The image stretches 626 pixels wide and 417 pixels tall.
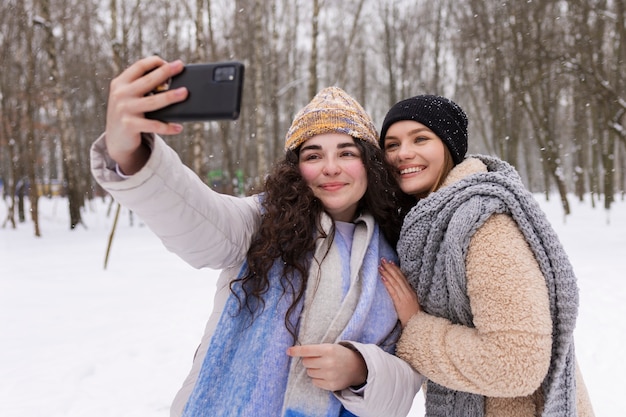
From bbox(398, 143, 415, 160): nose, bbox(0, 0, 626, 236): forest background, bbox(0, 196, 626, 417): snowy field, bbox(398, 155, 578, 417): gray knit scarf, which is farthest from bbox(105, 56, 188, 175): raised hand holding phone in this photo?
bbox(0, 0, 626, 236): forest background

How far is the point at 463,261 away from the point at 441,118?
68cm

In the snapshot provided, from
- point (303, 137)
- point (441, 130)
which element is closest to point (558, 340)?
A: point (441, 130)

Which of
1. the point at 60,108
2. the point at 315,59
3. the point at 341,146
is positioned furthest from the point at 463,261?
the point at 60,108

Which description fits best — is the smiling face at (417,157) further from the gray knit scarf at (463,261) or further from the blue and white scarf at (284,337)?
the blue and white scarf at (284,337)

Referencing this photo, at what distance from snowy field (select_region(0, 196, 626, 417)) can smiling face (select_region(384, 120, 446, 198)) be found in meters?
2.51

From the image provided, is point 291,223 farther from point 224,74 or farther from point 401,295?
point 224,74

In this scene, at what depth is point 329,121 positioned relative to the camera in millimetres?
1705

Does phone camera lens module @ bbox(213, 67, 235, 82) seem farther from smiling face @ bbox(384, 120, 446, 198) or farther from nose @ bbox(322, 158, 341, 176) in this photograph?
smiling face @ bbox(384, 120, 446, 198)

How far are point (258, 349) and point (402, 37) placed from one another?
20.8 meters

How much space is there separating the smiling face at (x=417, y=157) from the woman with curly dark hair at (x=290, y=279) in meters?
0.20

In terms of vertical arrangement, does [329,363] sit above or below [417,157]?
below

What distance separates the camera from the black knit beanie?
5.96 feet

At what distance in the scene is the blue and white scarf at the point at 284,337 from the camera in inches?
54.6

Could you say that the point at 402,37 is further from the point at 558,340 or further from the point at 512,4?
the point at 558,340
